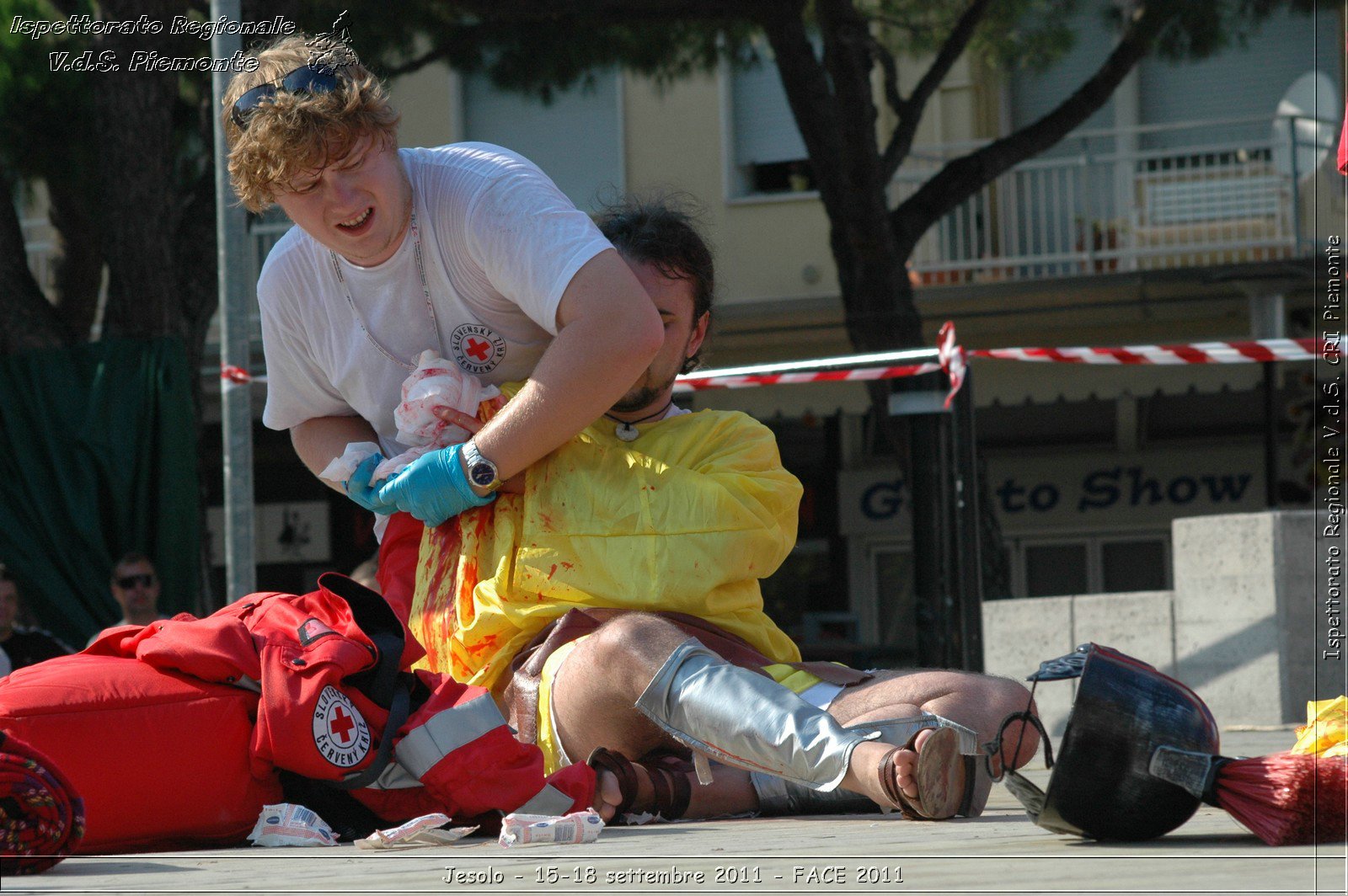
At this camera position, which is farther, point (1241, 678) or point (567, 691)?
point (1241, 678)

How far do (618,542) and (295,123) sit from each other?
0.92 meters

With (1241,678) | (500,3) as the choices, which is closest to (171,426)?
(500,3)

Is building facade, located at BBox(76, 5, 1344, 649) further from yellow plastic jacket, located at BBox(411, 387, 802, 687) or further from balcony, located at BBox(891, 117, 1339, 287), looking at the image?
yellow plastic jacket, located at BBox(411, 387, 802, 687)

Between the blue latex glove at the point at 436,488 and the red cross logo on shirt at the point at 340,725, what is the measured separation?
663mm

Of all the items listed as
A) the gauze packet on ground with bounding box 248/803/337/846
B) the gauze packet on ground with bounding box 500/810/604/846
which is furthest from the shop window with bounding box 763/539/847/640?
the gauze packet on ground with bounding box 500/810/604/846

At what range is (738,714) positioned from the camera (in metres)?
2.47

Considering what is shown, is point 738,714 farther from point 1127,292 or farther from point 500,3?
point 1127,292

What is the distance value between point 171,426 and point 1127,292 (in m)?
8.29

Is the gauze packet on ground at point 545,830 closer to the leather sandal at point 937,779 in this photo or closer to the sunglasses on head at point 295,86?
the leather sandal at point 937,779

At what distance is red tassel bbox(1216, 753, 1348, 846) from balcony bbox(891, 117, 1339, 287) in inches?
438

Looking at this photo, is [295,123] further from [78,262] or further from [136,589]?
[78,262]

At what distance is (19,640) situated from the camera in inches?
288

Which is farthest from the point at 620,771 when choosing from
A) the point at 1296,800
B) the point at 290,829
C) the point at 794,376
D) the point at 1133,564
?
the point at 1133,564

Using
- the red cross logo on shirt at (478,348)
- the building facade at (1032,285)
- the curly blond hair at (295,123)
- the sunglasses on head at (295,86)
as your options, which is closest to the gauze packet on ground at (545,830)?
the red cross logo on shirt at (478,348)
